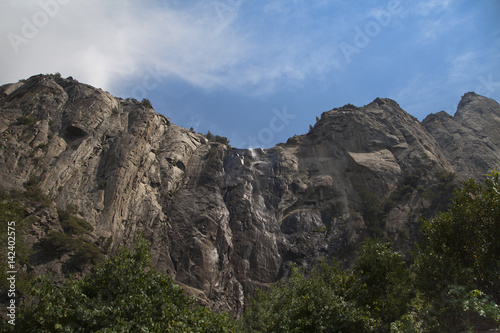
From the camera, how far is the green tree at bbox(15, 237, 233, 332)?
12.2m

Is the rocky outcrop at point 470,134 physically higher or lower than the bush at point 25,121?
higher

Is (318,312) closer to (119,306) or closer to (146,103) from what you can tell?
(119,306)

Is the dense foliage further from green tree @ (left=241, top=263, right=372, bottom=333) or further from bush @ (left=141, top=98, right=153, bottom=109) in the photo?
bush @ (left=141, top=98, right=153, bottom=109)

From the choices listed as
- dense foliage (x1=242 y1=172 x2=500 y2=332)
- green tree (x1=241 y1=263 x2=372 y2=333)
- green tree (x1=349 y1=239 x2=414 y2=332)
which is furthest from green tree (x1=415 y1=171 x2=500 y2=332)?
green tree (x1=241 y1=263 x2=372 y2=333)

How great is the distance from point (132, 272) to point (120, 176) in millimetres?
31789

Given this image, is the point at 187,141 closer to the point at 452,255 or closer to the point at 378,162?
the point at 378,162

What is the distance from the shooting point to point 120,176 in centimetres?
4384

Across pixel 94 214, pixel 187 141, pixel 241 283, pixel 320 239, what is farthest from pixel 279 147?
pixel 94 214

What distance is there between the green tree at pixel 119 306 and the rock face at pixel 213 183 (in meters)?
19.6

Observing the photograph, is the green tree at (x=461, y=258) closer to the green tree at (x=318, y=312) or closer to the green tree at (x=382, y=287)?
the green tree at (x=382, y=287)

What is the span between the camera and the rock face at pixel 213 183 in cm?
4050

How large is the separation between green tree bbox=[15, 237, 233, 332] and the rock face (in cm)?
1959

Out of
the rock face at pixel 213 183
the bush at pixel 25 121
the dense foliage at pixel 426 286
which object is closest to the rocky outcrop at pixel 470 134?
the rock face at pixel 213 183

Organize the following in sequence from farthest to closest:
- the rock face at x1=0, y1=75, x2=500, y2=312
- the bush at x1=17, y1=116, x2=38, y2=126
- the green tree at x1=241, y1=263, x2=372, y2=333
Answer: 1. the bush at x1=17, y1=116, x2=38, y2=126
2. the rock face at x1=0, y1=75, x2=500, y2=312
3. the green tree at x1=241, y1=263, x2=372, y2=333
